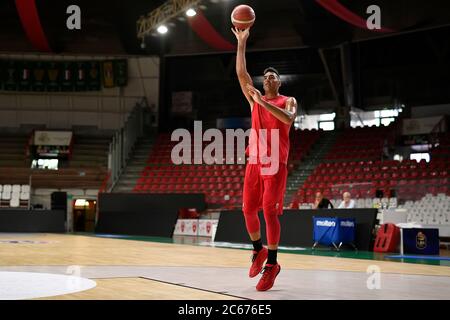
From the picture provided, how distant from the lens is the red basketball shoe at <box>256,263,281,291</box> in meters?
4.64

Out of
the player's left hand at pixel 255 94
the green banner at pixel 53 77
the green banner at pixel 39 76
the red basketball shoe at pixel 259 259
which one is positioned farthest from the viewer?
the green banner at pixel 53 77

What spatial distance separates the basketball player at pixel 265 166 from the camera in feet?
16.0

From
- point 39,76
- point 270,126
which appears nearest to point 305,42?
point 39,76

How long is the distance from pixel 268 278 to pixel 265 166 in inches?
34.6

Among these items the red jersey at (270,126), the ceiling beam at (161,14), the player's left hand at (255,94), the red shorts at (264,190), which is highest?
the ceiling beam at (161,14)

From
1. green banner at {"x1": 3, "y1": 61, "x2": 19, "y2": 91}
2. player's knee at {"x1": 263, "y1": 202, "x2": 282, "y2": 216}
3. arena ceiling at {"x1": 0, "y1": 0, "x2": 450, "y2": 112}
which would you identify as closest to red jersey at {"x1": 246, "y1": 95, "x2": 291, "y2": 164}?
player's knee at {"x1": 263, "y1": 202, "x2": 282, "y2": 216}

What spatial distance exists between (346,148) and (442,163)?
16.6ft

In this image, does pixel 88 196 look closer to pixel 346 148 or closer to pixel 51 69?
pixel 51 69

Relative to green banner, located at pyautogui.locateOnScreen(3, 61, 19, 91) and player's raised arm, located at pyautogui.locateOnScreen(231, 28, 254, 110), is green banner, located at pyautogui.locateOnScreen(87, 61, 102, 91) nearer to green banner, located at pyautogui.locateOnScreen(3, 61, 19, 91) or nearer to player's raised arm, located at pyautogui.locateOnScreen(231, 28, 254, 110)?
green banner, located at pyautogui.locateOnScreen(3, 61, 19, 91)

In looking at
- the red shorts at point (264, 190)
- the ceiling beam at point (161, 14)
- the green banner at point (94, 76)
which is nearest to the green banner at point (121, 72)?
the green banner at point (94, 76)

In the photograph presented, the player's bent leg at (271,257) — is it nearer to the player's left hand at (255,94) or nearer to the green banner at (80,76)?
the player's left hand at (255,94)

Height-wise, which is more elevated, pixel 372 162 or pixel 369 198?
pixel 372 162
